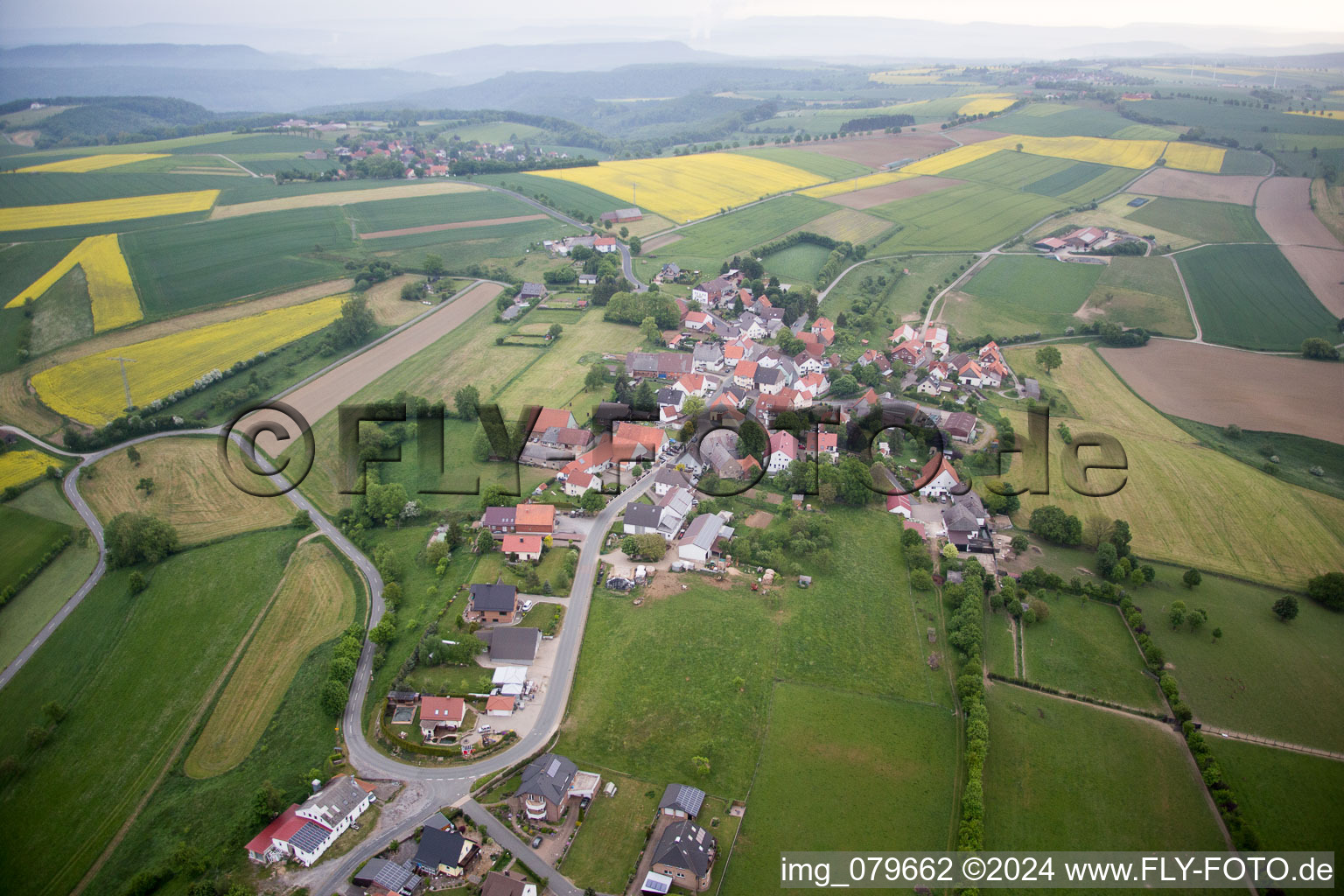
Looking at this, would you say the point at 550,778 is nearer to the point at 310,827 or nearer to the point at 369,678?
the point at 310,827

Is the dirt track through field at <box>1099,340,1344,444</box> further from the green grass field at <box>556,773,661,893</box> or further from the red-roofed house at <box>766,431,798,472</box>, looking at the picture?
the green grass field at <box>556,773,661,893</box>

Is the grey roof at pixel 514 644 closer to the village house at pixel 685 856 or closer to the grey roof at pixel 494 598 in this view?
the grey roof at pixel 494 598

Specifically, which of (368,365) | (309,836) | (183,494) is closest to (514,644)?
(309,836)

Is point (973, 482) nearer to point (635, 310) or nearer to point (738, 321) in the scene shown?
point (738, 321)

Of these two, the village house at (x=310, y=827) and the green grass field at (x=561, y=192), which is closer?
the village house at (x=310, y=827)

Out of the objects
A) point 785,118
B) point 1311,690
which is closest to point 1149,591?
point 1311,690
